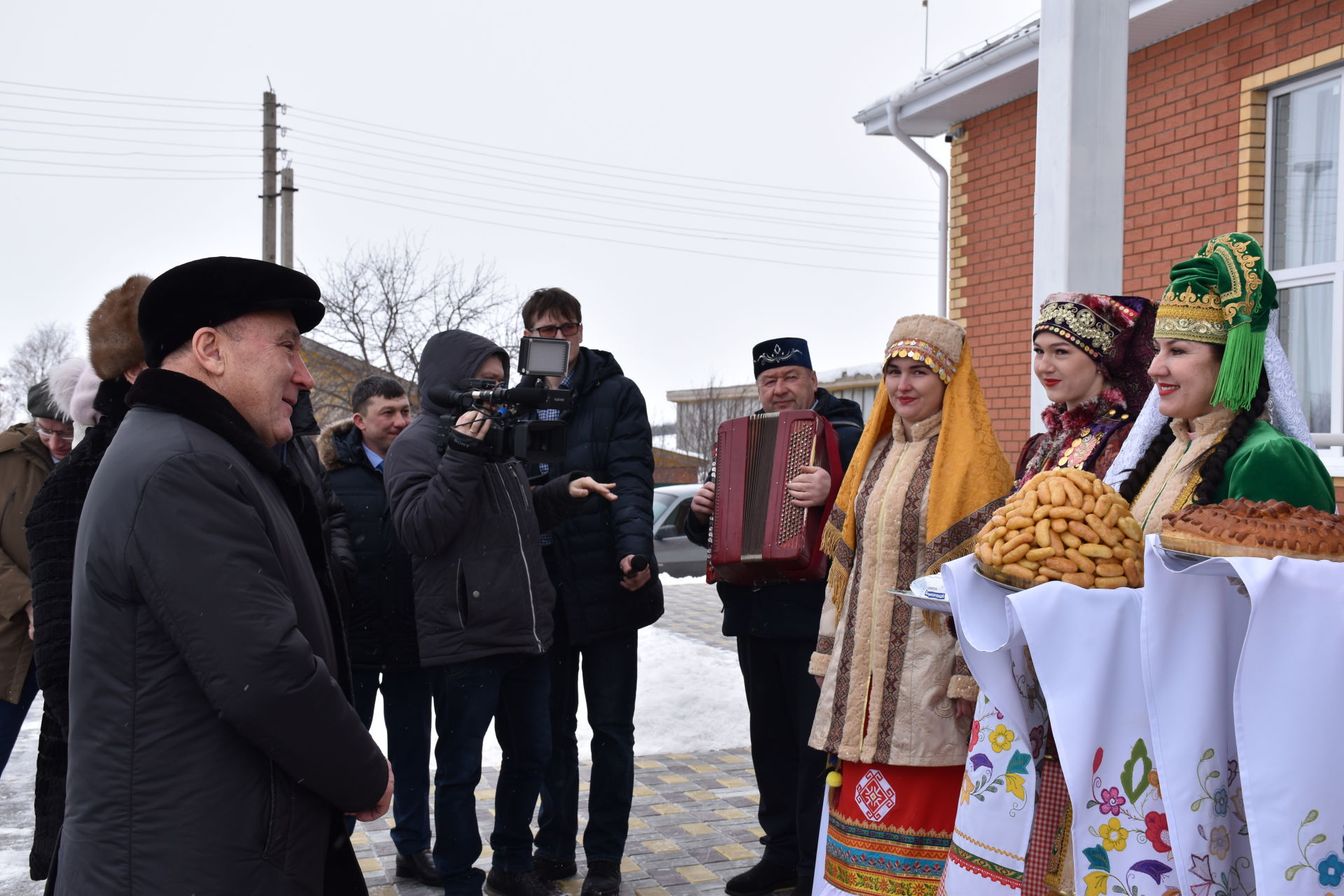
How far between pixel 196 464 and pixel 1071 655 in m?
1.74

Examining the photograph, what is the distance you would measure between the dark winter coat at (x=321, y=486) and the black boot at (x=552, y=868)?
1.34 metres

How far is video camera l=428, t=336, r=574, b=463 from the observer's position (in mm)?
3910

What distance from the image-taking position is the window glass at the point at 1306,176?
6633 mm

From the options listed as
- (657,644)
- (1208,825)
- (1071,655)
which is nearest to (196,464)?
(1071,655)

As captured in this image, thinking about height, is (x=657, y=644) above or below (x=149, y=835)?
below

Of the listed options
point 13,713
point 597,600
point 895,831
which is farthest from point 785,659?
point 13,713

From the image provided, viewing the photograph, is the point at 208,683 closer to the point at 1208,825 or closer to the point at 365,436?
the point at 1208,825

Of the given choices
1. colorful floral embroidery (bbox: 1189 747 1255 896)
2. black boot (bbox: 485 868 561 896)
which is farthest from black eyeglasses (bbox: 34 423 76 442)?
colorful floral embroidery (bbox: 1189 747 1255 896)

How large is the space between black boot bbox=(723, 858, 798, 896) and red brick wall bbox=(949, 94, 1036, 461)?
16.3 feet

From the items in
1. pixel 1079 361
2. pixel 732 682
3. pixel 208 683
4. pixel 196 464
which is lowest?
pixel 732 682

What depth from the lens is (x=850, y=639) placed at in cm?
370

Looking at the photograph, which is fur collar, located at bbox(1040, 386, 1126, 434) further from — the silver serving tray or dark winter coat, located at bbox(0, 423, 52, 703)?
dark winter coat, located at bbox(0, 423, 52, 703)

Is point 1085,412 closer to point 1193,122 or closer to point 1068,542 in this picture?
point 1068,542

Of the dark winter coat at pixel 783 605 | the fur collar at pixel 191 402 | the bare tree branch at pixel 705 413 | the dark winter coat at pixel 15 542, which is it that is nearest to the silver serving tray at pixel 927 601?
the fur collar at pixel 191 402
